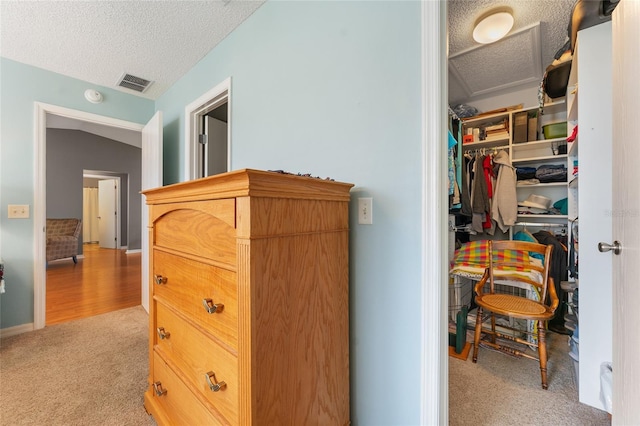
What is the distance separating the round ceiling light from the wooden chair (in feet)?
13.4

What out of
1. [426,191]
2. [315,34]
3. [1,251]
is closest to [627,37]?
[426,191]

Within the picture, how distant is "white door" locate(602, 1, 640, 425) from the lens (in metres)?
0.78

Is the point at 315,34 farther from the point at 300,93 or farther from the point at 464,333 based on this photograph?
the point at 464,333

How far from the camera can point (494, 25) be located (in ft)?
6.55

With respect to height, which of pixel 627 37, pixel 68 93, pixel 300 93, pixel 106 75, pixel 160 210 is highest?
pixel 106 75

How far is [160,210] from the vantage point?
128cm

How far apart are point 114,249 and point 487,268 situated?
8.72 meters

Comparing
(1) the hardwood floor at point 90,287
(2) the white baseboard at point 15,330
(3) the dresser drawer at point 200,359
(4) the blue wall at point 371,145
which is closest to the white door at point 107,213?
(1) the hardwood floor at point 90,287

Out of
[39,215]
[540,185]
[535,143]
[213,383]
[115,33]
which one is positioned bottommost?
[213,383]

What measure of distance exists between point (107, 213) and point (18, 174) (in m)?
6.18

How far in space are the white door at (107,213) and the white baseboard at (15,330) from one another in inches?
225

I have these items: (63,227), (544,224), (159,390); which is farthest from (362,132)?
(63,227)

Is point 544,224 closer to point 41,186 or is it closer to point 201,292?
point 201,292

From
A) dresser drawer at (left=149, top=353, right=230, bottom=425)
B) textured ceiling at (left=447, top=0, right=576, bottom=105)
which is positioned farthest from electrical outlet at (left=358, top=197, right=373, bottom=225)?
textured ceiling at (left=447, top=0, right=576, bottom=105)
